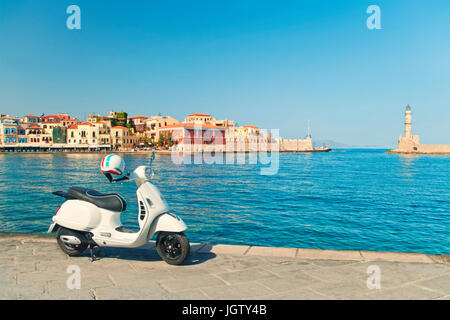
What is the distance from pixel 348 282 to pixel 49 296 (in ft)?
10.5

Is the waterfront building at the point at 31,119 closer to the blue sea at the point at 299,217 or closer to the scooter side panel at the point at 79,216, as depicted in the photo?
the blue sea at the point at 299,217

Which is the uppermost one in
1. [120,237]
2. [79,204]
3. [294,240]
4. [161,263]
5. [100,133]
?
[100,133]

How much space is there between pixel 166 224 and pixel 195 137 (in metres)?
96.9

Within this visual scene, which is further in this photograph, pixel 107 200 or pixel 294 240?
pixel 294 240

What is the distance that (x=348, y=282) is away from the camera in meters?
3.73

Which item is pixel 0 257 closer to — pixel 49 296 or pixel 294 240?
pixel 49 296

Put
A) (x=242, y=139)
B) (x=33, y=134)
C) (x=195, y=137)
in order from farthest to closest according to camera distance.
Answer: (x=242, y=139) → (x=33, y=134) → (x=195, y=137)

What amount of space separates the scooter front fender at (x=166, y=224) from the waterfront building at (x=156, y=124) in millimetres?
106716

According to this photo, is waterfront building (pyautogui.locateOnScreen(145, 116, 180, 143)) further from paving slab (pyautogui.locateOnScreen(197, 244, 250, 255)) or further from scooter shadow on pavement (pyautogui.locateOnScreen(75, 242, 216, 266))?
paving slab (pyautogui.locateOnScreen(197, 244, 250, 255))

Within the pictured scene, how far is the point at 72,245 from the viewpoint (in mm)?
4703

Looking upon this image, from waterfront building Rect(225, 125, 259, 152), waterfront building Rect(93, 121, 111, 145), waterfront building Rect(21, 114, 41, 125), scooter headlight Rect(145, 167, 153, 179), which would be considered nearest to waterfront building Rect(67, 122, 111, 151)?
waterfront building Rect(93, 121, 111, 145)

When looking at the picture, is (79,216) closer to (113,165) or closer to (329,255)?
(113,165)

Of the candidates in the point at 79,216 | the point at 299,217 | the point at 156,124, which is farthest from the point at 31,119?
the point at 79,216
